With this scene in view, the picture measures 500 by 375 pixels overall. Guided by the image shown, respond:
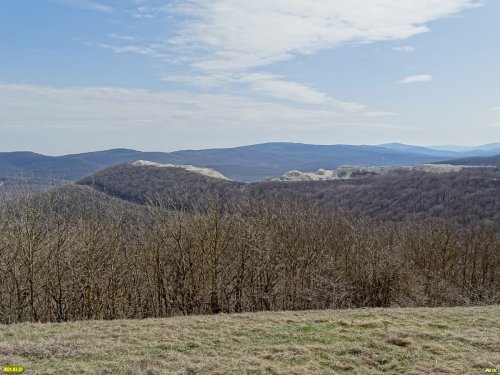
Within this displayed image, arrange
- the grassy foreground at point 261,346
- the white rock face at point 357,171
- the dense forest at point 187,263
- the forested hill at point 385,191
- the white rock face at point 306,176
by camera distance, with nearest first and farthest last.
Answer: the grassy foreground at point 261,346 → the dense forest at point 187,263 → the forested hill at point 385,191 → the white rock face at point 306,176 → the white rock face at point 357,171

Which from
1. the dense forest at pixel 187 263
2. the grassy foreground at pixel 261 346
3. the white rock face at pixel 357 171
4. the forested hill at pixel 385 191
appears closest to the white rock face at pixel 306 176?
the white rock face at pixel 357 171

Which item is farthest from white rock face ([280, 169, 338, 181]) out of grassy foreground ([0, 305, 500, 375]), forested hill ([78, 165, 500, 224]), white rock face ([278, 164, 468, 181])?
grassy foreground ([0, 305, 500, 375])

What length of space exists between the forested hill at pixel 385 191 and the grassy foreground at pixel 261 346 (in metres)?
54.0

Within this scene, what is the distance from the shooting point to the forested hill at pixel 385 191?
79938 mm

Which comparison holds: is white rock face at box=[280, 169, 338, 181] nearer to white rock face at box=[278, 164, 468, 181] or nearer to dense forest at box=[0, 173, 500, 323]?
white rock face at box=[278, 164, 468, 181]

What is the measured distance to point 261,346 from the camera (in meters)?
10.7

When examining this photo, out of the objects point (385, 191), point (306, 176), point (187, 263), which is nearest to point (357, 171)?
point (306, 176)

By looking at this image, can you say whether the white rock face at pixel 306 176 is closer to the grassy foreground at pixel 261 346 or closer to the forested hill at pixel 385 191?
the forested hill at pixel 385 191

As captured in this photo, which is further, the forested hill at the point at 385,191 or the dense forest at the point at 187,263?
the forested hill at the point at 385,191

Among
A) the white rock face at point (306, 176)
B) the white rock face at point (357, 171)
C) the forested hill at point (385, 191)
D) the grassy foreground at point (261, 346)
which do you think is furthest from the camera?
the white rock face at point (357, 171)

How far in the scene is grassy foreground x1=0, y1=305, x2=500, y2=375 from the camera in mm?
9156

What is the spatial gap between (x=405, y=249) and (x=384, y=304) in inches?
436

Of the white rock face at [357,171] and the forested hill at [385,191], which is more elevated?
the white rock face at [357,171]

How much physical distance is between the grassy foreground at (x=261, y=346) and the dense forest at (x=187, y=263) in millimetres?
8831
